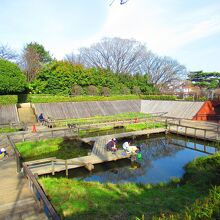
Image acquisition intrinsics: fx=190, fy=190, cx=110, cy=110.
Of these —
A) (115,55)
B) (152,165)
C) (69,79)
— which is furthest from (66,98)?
(115,55)

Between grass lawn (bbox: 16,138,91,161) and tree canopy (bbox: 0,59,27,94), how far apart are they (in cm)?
980

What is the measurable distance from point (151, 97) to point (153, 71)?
19429mm

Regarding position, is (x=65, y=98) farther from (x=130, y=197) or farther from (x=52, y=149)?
(x=130, y=197)

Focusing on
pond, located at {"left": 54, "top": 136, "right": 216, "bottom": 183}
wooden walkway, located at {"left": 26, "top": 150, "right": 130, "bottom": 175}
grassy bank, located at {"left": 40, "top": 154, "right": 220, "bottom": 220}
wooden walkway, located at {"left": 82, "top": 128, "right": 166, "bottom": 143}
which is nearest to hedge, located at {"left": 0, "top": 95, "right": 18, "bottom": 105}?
wooden walkway, located at {"left": 82, "top": 128, "right": 166, "bottom": 143}

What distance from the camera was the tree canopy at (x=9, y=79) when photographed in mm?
19327

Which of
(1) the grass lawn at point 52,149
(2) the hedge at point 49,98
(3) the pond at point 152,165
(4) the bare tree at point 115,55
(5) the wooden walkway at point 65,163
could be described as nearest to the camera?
(5) the wooden walkway at point 65,163

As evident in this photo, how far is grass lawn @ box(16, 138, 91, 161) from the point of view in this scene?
37.8ft

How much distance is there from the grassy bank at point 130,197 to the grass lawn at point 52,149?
3.97m

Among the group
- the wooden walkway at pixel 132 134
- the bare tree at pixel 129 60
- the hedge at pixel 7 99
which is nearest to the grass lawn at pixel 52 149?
the wooden walkway at pixel 132 134

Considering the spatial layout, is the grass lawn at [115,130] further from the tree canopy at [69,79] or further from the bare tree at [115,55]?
the bare tree at [115,55]

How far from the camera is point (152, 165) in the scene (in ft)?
36.1

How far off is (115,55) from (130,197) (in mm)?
39318

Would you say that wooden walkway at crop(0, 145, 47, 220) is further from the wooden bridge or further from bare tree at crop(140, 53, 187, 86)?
bare tree at crop(140, 53, 187, 86)

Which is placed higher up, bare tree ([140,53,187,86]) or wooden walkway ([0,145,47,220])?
bare tree ([140,53,187,86])
